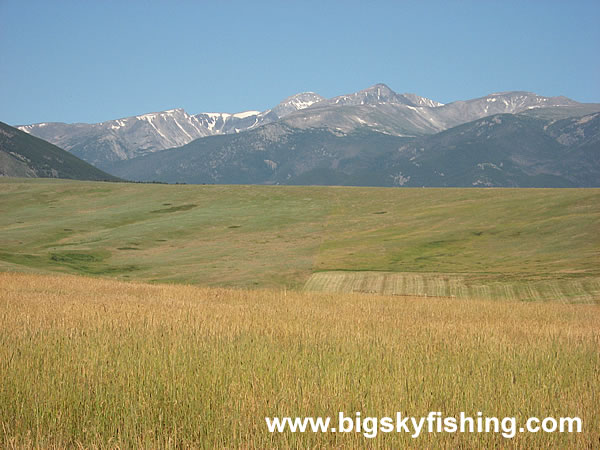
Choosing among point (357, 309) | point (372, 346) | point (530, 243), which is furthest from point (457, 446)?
point (530, 243)

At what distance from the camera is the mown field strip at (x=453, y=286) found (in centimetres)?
2819

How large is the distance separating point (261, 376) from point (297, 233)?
55.1 meters

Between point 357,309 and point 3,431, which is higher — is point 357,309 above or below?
below

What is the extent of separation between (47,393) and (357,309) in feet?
40.0

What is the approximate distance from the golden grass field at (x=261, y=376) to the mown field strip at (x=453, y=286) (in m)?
13.2

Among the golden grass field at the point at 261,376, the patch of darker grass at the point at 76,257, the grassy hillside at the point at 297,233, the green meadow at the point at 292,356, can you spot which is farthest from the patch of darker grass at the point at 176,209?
the golden grass field at the point at 261,376

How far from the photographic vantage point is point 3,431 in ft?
23.0

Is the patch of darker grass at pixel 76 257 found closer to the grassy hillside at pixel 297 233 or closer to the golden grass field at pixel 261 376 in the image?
the grassy hillside at pixel 297 233

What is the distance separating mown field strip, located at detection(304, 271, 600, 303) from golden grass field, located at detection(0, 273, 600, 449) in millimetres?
13249

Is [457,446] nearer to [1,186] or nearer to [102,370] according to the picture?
[102,370]

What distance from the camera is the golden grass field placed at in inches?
273

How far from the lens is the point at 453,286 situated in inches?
1294

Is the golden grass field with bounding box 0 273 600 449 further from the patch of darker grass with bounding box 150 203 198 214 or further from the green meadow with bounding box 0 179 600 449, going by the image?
the patch of darker grass with bounding box 150 203 198 214

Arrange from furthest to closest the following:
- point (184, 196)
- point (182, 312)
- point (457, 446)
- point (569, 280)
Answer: point (184, 196), point (569, 280), point (182, 312), point (457, 446)
